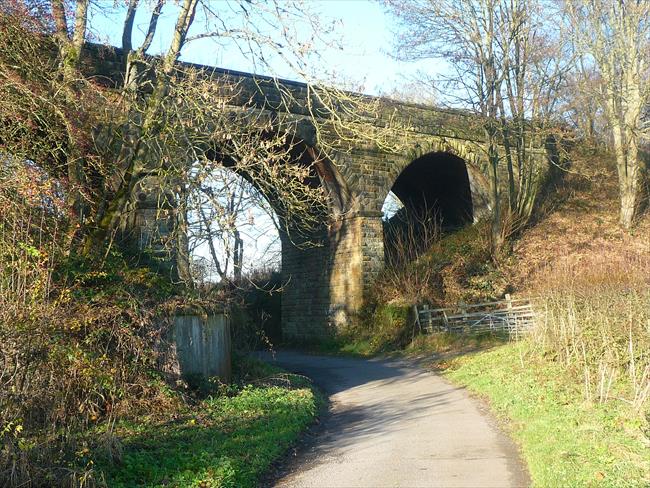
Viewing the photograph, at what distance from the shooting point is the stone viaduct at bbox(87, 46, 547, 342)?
19375 mm

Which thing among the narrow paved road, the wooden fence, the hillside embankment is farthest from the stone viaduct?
the narrow paved road

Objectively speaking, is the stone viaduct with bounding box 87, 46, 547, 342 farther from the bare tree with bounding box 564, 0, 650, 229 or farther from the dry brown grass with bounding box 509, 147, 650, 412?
the dry brown grass with bounding box 509, 147, 650, 412

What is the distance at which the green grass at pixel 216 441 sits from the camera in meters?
5.75

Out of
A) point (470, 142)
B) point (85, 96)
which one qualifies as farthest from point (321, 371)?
point (470, 142)

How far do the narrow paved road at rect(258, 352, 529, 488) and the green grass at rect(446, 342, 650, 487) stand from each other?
0.84ft

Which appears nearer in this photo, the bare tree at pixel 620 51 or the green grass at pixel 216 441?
the green grass at pixel 216 441

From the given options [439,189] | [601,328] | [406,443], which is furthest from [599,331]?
[439,189]

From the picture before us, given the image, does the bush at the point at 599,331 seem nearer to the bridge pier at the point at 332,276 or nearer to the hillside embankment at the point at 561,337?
the hillside embankment at the point at 561,337

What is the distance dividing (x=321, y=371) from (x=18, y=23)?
9290 millimetres

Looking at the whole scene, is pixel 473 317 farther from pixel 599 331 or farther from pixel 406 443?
pixel 406 443

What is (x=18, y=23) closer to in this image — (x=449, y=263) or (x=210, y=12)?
(x=210, y=12)

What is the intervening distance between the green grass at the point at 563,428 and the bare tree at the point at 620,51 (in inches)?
543

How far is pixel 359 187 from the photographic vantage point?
778 inches

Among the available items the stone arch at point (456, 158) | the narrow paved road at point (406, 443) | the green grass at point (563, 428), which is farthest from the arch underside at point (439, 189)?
the green grass at point (563, 428)
